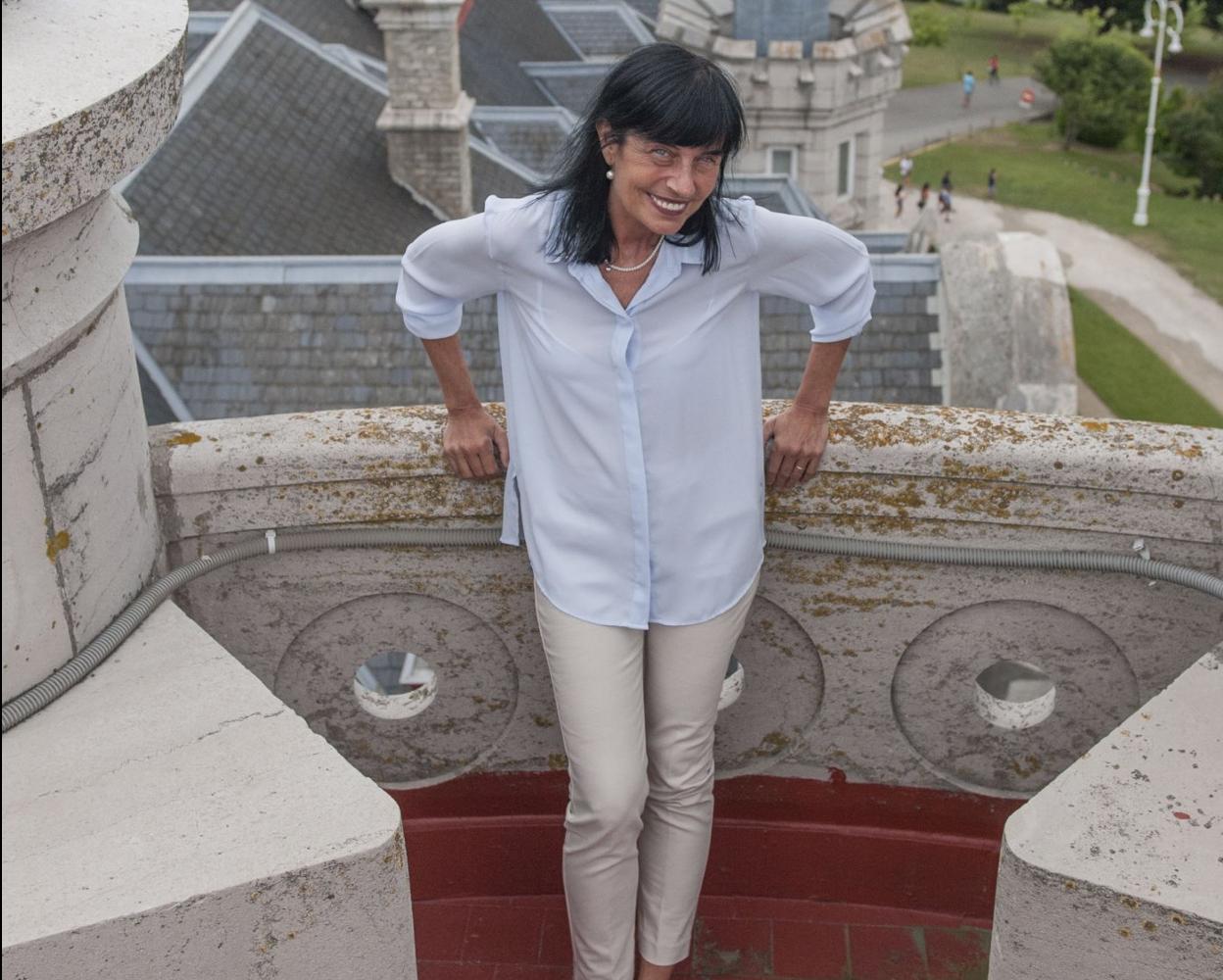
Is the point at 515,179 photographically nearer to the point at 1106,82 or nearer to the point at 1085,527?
the point at 1085,527

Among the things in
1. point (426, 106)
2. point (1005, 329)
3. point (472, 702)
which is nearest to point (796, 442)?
point (472, 702)

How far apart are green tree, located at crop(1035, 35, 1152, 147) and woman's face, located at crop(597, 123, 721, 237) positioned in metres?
40.9

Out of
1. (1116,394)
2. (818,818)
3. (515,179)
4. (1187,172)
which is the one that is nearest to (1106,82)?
(1187,172)

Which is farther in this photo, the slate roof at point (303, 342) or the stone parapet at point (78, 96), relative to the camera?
the slate roof at point (303, 342)

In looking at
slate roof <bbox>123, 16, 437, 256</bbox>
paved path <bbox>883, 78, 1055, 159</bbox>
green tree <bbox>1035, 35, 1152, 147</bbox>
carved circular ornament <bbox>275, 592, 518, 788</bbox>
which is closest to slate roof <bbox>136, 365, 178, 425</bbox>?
slate roof <bbox>123, 16, 437, 256</bbox>

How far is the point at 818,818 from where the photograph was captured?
454cm

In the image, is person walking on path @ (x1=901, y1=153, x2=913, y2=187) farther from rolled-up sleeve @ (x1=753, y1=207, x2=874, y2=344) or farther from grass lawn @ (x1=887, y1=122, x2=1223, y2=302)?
rolled-up sleeve @ (x1=753, y1=207, x2=874, y2=344)

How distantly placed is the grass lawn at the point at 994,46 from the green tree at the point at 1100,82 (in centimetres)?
719

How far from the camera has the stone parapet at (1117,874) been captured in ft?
10.1

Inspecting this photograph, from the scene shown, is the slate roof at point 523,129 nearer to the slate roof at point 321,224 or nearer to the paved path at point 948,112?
the slate roof at point 321,224

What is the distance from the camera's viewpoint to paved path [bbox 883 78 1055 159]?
4322 centimetres

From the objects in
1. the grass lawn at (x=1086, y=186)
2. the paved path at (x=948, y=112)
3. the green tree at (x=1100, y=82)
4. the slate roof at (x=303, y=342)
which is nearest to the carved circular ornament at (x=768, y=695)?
the slate roof at (x=303, y=342)

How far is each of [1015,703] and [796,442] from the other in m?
1.06

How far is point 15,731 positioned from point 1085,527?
8.36 feet
